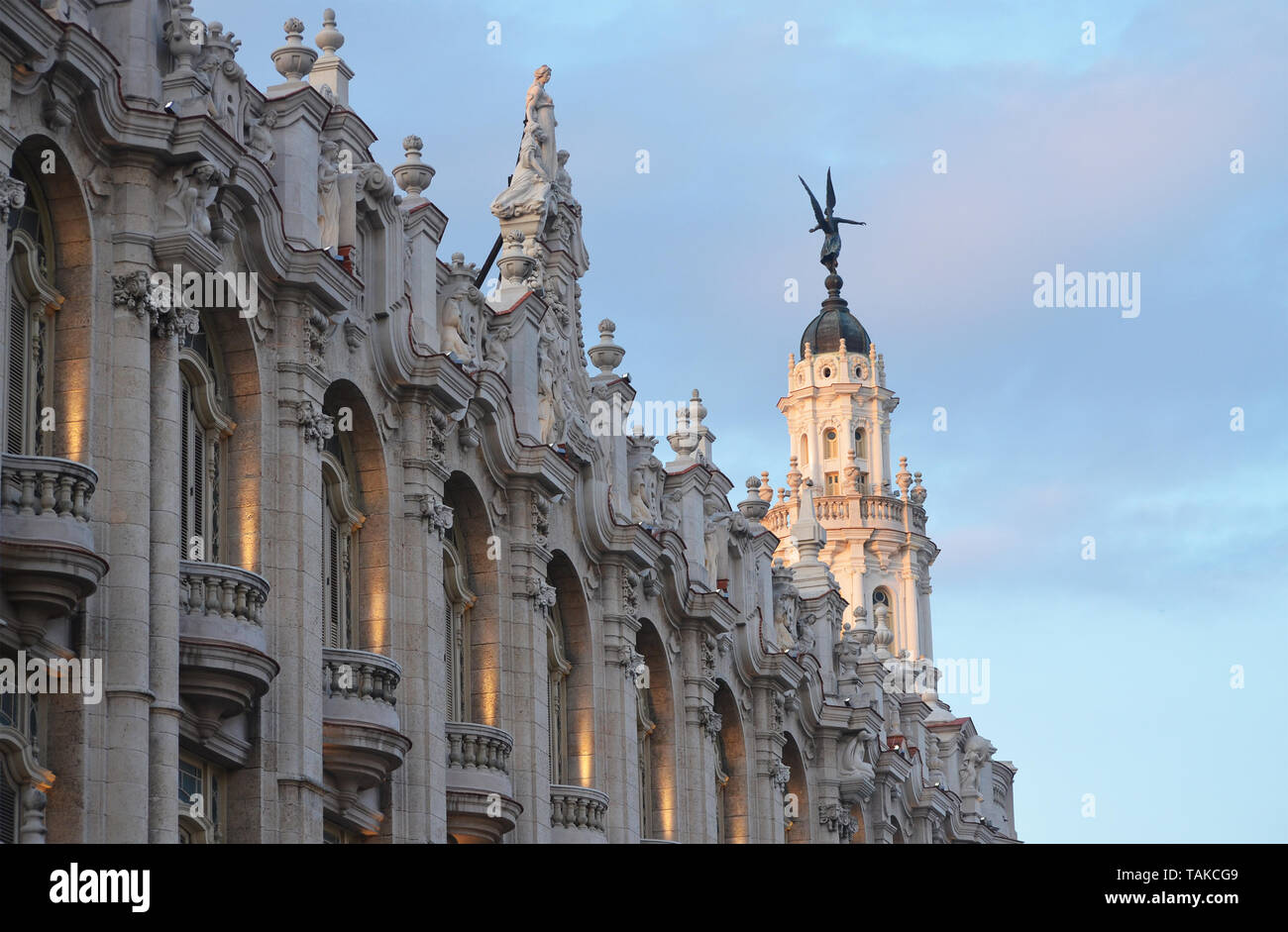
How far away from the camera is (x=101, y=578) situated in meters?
31.4

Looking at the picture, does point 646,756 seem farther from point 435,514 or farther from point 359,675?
point 359,675

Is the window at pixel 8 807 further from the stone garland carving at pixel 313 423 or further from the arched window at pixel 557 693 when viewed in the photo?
the arched window at pixel 557 693

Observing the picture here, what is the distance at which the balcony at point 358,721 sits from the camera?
3719 centimetres

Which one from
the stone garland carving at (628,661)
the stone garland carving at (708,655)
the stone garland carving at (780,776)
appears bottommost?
the stone garland carving at (780,776)

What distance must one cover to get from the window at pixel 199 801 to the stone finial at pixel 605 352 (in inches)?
736

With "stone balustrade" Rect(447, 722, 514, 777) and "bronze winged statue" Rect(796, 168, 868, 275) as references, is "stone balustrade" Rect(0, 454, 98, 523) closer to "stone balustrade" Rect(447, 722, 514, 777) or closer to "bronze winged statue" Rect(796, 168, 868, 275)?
"stone balustrade" Rect(447, 722, 514, 777)

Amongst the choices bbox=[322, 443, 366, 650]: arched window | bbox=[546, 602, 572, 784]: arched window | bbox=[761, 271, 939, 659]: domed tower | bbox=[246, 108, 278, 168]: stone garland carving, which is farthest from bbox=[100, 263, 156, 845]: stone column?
bbox=[761, 271, 939, 659]: domed tower

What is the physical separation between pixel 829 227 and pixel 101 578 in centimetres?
7337

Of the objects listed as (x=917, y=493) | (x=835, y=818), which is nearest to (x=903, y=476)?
(x=917, y=493)

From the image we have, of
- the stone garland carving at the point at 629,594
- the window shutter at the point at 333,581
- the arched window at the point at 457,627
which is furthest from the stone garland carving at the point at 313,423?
the stone garland carving at the point at 629,594

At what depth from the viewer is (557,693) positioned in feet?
159

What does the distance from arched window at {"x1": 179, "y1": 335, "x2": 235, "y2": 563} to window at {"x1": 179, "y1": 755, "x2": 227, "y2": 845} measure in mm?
2800

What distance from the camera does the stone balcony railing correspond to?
102 metres
